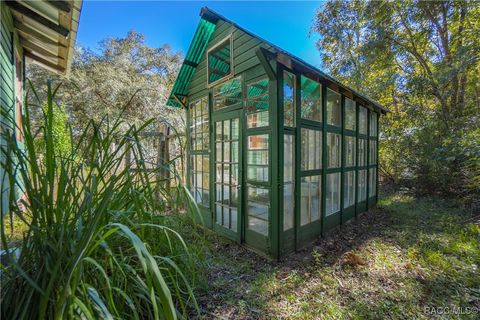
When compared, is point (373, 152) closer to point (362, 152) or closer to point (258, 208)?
point (362, 152)

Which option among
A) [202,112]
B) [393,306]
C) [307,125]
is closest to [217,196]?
[202,112]

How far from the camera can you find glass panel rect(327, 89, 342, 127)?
3.71 meters

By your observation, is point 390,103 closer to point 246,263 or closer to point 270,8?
point 270,8

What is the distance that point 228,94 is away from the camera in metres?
3.58

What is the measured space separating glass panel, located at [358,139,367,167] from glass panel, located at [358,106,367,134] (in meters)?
0.22

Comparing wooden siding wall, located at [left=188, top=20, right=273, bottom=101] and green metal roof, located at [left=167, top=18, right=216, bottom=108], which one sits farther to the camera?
green metal roof, located at [left=167, top=18, right=216, bottom=108]

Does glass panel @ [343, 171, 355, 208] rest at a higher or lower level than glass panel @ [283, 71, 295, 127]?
lower

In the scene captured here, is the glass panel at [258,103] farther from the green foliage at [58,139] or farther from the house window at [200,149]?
the green foliage at [58,139]

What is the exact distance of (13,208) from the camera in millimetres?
940

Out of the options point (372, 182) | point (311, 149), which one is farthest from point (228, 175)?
point (372, 182)

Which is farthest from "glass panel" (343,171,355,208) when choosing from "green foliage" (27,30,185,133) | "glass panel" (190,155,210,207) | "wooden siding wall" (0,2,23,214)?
"green foliage" (27,30,185,133)

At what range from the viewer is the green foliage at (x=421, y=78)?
5.75 meters

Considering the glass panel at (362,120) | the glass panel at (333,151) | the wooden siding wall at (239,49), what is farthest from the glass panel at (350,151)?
the wooden siding wall at (239,49)

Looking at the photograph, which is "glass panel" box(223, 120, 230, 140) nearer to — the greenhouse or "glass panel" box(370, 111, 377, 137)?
the greenhouse
